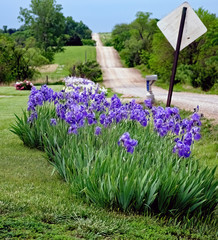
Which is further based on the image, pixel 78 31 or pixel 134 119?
pixel 78 31

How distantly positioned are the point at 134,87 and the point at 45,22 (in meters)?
40.0

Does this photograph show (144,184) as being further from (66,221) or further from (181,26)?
(181,26)

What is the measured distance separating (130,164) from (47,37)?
66.3 m

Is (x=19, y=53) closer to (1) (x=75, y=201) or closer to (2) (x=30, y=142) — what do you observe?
(2) (x=30, y=142)

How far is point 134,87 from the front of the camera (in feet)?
106

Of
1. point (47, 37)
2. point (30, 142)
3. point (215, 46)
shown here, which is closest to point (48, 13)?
point (47, 37)

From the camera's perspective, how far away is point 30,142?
26.0 feet

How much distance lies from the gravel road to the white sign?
3706 millimetres

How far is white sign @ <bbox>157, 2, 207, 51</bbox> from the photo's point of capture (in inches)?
299

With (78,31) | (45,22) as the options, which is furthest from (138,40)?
(78,31)

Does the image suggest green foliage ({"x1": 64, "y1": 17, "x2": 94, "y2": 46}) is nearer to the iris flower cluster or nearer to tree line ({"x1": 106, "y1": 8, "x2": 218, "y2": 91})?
tree line ({"x1": 106, "y1": 8, "x2": 218, "y2": 91})

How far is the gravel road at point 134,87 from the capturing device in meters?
14.6

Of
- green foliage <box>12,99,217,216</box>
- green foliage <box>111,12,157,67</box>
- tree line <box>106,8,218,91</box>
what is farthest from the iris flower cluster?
green foliage <box>111,12,157,67</box>

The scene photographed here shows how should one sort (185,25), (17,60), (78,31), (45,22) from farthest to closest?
(78,31), (45,22), (17,60), (185,25)
